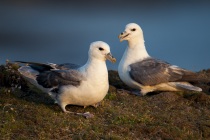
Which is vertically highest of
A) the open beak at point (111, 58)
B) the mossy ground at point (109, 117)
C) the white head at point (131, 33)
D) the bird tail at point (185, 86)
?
the white head at point (131, 33)

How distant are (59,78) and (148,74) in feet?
7.69

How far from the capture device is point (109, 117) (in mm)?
7387

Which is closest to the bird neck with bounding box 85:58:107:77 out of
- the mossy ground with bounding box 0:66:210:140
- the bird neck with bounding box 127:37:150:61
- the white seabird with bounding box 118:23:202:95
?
the mossy ground with bounding box 0:66:210:140

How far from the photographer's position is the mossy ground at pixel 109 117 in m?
6.60

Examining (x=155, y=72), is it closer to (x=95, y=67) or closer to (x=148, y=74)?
(x=148, y=74)

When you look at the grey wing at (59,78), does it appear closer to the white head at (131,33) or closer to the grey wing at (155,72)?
the grey wing at (155,72)

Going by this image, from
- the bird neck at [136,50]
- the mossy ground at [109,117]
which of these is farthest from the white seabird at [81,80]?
the bird neck at [136,50]

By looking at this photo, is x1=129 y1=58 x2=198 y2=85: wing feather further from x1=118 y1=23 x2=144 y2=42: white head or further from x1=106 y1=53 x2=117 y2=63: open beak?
x1=106 y1=53 x2=117 y2=63: open beak

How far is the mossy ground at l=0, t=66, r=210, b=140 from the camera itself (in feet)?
21.6

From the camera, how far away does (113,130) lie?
682 cm

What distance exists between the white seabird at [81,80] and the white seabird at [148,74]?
71.3 inches

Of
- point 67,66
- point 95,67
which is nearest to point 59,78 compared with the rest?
point 67,66

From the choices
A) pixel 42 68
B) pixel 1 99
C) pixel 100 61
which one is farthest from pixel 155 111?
pixel 1 99

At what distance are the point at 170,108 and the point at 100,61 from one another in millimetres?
1579
